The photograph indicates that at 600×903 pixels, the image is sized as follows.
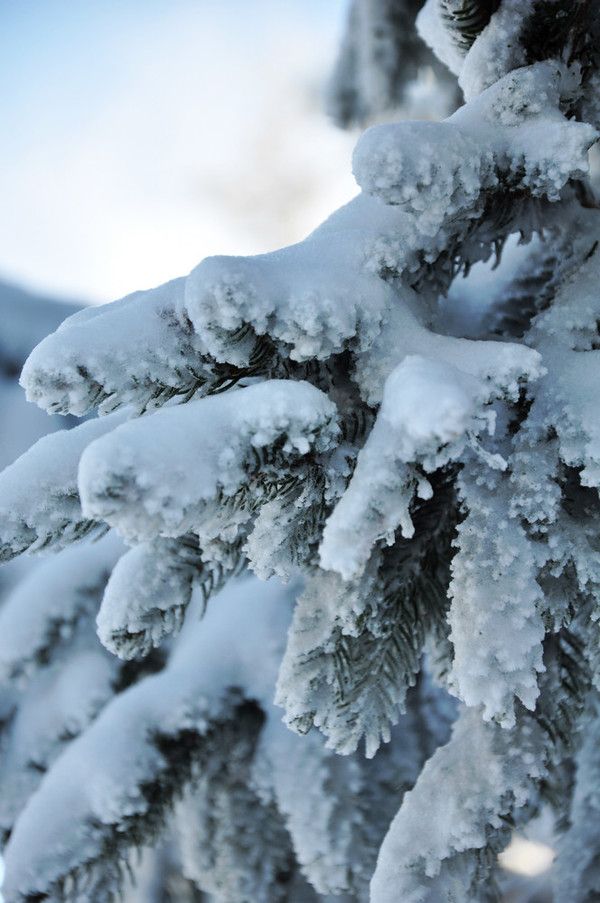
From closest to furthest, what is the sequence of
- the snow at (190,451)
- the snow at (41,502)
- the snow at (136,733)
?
the snow at (190,451) < the snow at (41,502) < the snow at (136,733)

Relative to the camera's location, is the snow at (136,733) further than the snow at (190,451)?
Yes

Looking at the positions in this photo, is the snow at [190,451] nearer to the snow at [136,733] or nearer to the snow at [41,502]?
the snow at [41,502]

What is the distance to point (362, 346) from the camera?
91 cm

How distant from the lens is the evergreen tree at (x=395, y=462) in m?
0.75

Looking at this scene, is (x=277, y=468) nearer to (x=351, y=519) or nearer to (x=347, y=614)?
(x=351, y=519)

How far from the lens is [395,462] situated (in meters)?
0.71

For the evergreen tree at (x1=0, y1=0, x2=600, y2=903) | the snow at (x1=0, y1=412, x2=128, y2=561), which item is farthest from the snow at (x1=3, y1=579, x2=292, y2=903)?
the snow at (x1=0, y1=412, x2=128, y2=561)

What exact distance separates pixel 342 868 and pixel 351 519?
151cm

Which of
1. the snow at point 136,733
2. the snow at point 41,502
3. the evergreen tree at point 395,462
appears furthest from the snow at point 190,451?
the snow at point 136,733

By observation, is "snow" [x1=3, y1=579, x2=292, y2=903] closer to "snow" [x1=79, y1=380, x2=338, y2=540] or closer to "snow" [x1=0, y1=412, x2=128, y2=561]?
"snow" [x1=0, y1=412, x2=128, y2=561]

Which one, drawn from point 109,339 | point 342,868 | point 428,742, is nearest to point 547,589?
point 109,339

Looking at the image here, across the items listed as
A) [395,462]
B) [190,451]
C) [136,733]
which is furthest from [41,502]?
[136,733]

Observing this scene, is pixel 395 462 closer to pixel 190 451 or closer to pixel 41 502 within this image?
pixel 190 451

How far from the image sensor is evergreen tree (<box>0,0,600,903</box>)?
29.5 inches
